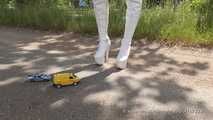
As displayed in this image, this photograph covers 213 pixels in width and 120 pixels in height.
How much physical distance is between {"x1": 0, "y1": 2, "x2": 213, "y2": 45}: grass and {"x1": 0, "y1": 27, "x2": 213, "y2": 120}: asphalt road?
258 millimetres

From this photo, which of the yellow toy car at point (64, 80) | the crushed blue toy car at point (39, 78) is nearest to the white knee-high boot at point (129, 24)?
the yellow toy car at point (64, 80)

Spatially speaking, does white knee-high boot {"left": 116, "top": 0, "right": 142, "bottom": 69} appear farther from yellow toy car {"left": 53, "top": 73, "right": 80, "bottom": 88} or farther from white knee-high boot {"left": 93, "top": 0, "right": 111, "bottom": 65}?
yellow toy car {"left": 53, "top": 73, "right": 80, "bottom": 88}

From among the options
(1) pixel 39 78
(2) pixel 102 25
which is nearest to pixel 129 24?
(2) pixel 102 25

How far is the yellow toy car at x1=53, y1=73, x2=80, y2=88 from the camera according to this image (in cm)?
378

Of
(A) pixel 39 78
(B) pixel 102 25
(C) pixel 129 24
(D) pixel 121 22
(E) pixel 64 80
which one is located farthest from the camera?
(D) pixel 121 22

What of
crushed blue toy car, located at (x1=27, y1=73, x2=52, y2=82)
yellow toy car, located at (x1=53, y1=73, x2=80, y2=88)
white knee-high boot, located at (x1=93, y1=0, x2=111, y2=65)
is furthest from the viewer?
white knee-high boot, located at (x1=93, y1=0, x2=111, y2=65)

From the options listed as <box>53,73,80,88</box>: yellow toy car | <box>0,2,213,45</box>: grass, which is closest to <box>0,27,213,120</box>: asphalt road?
<box>53,73,80,88</box>: yellow toy car

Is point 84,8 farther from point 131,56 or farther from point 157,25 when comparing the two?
point 131,56

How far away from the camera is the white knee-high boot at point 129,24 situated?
13.2 feet

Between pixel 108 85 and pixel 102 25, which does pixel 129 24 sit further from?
pixel 108 85

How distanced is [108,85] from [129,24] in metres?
0.63

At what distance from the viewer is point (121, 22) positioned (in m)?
5.77

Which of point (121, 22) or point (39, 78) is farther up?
point (121, 22)

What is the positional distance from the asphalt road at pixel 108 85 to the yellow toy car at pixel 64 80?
5 centimetres
